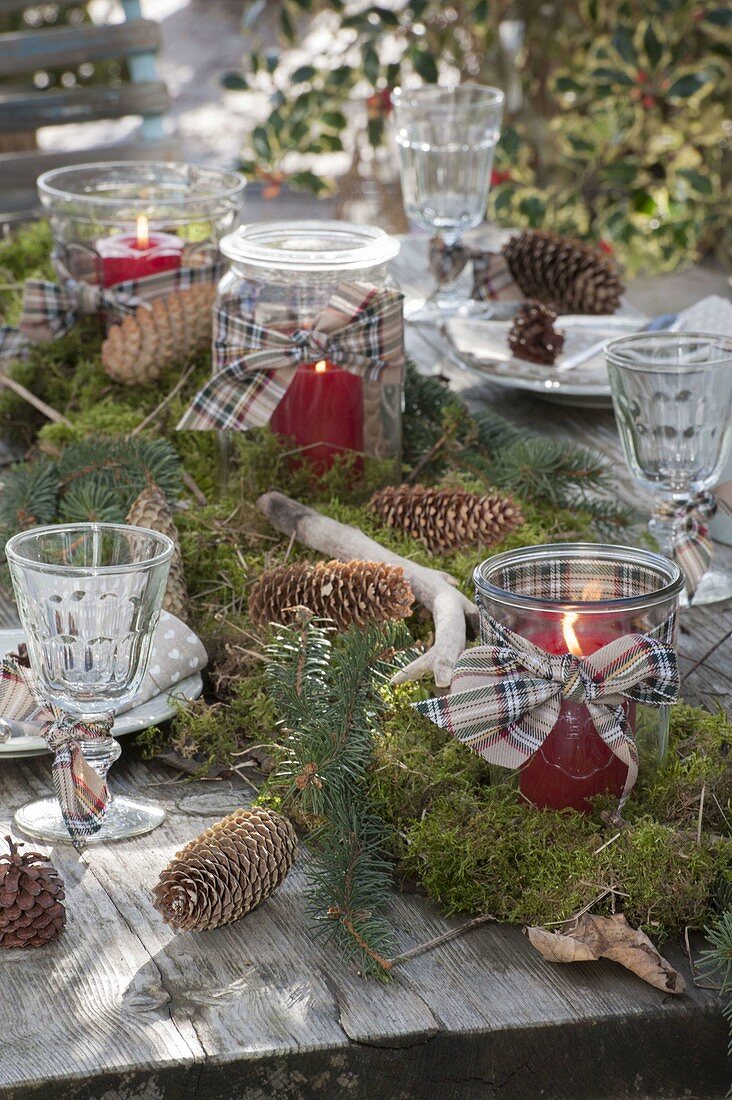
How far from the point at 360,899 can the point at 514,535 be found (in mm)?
515

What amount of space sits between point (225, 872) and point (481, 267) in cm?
127

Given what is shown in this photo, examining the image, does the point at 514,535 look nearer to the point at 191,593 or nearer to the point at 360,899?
the point at 191,593

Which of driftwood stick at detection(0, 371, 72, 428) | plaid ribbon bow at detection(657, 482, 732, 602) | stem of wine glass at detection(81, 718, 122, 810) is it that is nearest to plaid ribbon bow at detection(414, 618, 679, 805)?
stem of wine glass at detection(81, 718, 122, 810)

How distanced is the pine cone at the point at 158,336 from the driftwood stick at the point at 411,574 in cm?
35

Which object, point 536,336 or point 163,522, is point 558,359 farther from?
point 163,522

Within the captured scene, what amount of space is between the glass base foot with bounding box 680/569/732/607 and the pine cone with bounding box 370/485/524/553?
0.17 metres

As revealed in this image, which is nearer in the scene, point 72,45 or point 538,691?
point 538,691

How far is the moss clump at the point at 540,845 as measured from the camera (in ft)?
2.47

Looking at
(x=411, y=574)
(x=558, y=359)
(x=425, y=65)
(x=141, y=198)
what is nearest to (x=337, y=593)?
(x=411, y=574)

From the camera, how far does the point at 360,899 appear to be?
76cm

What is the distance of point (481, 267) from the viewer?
6.11 ft

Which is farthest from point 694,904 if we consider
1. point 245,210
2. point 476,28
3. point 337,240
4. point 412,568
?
point 245,210

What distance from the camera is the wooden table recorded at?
26.3 inches

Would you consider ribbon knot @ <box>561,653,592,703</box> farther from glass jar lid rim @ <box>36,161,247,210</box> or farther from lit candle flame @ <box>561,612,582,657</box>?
glass jar lid rim @ <box>36,161,247,210</box>
